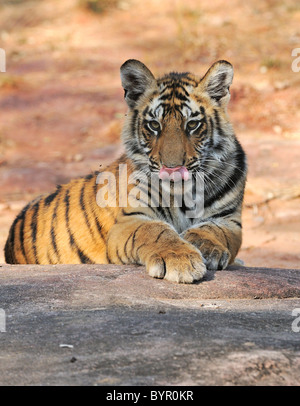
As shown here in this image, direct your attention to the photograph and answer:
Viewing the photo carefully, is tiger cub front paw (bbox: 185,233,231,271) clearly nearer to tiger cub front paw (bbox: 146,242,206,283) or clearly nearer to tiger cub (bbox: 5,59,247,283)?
tiger cub (bbox: 5,59,247,283)

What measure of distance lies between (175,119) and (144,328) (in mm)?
1777

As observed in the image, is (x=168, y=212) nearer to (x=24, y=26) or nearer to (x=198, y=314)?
(x=198, y=314)

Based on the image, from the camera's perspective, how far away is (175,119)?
4.20 m

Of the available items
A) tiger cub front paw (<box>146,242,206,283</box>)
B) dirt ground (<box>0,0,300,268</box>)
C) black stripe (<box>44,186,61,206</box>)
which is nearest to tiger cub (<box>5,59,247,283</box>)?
tiger cub front paw (<box>146,242,206,283</box>)

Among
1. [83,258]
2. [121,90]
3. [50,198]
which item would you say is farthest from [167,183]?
[121,90]

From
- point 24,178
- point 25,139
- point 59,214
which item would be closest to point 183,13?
point 25,139

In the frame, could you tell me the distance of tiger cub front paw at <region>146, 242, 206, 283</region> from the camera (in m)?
3.55

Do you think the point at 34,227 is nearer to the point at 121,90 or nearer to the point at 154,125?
the point at 154,125

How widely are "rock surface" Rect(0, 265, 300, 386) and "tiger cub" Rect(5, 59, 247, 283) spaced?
0.96 feet

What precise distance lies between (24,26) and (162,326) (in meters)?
14.0

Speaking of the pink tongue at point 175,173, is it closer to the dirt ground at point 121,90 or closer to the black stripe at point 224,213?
the black stripe at point 224,213

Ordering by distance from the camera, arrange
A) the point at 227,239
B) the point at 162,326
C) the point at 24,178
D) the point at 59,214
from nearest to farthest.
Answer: the point at 162,326, the point at 227,239, the point at 59,214, the point at 24,178

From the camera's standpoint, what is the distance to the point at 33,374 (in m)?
2.34

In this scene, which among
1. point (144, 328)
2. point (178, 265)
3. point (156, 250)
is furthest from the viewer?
point (156, 250)
